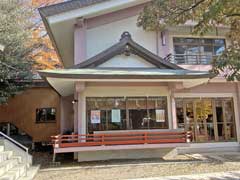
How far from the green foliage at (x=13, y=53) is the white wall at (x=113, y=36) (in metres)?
4.18

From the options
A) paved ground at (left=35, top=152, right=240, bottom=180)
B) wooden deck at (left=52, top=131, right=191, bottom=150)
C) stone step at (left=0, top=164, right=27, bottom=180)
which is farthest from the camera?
wooden deck at (left=52, top=131, right=191, bottom=150)

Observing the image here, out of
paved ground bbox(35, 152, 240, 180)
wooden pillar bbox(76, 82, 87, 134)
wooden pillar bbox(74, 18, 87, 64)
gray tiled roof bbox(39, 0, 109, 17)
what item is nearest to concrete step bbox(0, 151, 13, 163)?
paved ground bbox(35, 152, 240, 180)

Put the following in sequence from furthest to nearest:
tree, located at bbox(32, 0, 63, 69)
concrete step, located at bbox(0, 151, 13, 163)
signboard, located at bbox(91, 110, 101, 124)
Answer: tree, located at bbox(32, 0, 63, 69) < signboard, located at bbox(91, 110, 101, 124) < concrete step, located at bbox(0, 151, 13, 163)

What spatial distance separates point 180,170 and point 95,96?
4723 millimetres

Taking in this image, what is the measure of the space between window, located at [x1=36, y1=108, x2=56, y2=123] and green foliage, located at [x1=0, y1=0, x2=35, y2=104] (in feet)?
6.49

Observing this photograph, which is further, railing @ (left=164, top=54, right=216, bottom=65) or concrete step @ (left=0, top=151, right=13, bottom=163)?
railing @ (left=164, top=54, right=216, bottom=65)

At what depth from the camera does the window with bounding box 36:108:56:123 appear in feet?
51.4

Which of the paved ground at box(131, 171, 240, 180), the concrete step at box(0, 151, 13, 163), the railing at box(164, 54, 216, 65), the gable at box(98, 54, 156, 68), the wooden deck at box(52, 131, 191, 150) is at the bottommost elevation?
the paved ground at box(131, 171, 240, 180)

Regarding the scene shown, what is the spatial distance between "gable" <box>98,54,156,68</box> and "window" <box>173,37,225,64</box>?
2.43 metres

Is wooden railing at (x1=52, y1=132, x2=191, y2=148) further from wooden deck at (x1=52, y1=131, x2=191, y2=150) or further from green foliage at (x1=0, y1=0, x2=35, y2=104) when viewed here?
green foliage at (x1=0, y1=0, x2=35, y2=104)

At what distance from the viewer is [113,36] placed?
502 inches

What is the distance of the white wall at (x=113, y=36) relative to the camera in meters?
12.5

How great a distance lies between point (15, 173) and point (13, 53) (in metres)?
8.29

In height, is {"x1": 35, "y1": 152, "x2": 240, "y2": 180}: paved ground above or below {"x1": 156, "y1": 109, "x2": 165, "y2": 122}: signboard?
below
